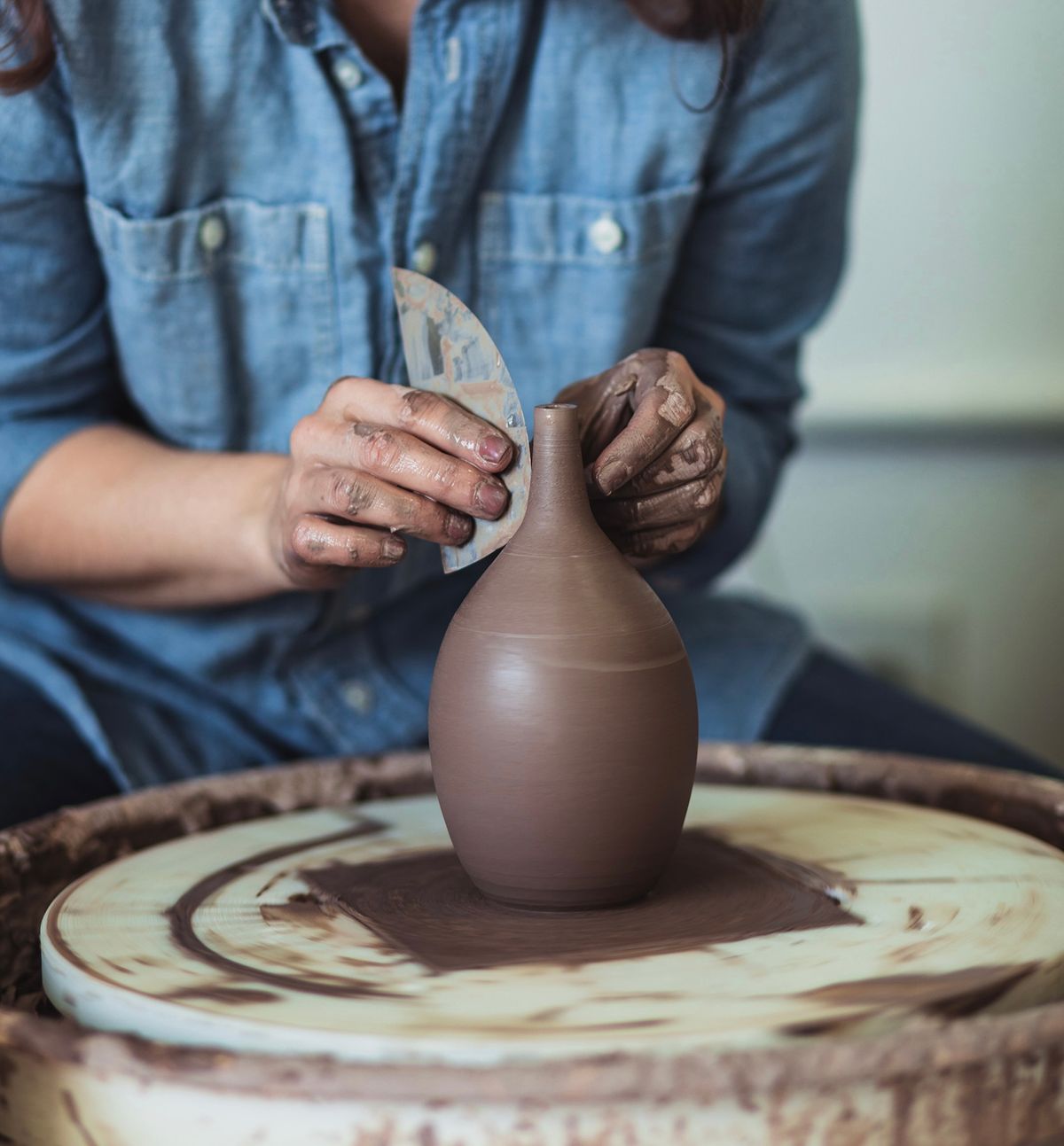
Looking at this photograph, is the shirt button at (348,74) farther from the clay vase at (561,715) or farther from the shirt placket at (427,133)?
the clay vase at (561,715)

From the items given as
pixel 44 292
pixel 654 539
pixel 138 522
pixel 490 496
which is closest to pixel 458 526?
pixel 490 496

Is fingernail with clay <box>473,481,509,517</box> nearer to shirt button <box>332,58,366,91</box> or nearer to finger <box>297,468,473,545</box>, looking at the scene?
finger <box>297,468,473,545</box>

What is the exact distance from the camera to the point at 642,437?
800 mm

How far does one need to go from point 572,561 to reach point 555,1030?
0.29m

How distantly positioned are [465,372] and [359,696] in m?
0.55

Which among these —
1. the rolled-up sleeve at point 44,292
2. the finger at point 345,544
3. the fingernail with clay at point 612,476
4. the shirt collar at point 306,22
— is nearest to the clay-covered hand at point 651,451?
the fingernail with clay at point 612,476

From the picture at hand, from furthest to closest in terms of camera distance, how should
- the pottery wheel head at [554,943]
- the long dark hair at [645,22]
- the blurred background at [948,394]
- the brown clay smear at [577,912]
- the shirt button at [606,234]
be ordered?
the blurred background at [948,394], the shirt button at [606,234], the long dark hair at [645,22], the brown clay smear at [577,912], the pottery wheel head at [554,943]

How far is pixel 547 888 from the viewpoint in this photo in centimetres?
76

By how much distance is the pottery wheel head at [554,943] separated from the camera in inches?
22.6

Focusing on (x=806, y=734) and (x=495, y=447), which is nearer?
(x=495, y=447)

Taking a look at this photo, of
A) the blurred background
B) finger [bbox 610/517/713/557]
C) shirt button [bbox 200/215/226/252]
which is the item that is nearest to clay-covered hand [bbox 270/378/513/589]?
finger [bbox 610/517/713/557]

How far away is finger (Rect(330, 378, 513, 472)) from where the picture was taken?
759mm

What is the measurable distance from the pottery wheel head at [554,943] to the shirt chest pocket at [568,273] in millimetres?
500

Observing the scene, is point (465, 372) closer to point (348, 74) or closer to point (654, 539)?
point (654, 539)
